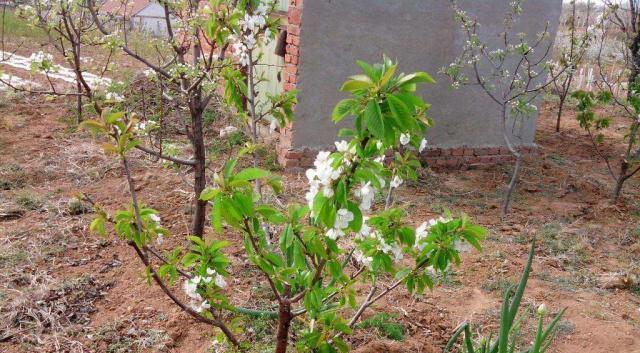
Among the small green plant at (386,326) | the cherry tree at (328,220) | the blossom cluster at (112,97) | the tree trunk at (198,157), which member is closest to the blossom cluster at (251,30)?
the tree trunk at (198,157)

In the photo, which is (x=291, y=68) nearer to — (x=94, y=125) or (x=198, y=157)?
(x=198, y=157)

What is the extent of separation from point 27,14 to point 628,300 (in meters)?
3.98

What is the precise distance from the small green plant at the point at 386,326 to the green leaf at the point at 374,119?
1.63 m

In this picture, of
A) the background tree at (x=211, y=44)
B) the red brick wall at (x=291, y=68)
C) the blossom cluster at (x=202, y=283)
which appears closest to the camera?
the blossom cluster at (x=202, y=283)

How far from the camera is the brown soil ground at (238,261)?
2.72 metres

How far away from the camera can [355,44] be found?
4789 millimetres

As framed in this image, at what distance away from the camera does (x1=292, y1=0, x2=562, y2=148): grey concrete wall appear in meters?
4.65

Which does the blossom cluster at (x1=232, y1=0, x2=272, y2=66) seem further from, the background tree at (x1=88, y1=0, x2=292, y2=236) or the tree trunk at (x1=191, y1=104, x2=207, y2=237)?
the tree trunk at (x1=191, y1=104, x2=207, y2=237)

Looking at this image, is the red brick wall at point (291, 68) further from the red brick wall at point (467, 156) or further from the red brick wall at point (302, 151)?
the red brick wall at point (467, 156)

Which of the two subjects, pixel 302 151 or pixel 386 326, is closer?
pixel 386 326

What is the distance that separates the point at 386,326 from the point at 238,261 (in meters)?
1.05

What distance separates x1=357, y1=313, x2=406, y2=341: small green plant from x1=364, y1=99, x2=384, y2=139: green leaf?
1.63m

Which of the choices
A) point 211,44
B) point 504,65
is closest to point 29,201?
point 211,44

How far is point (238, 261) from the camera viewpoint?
337 cm
